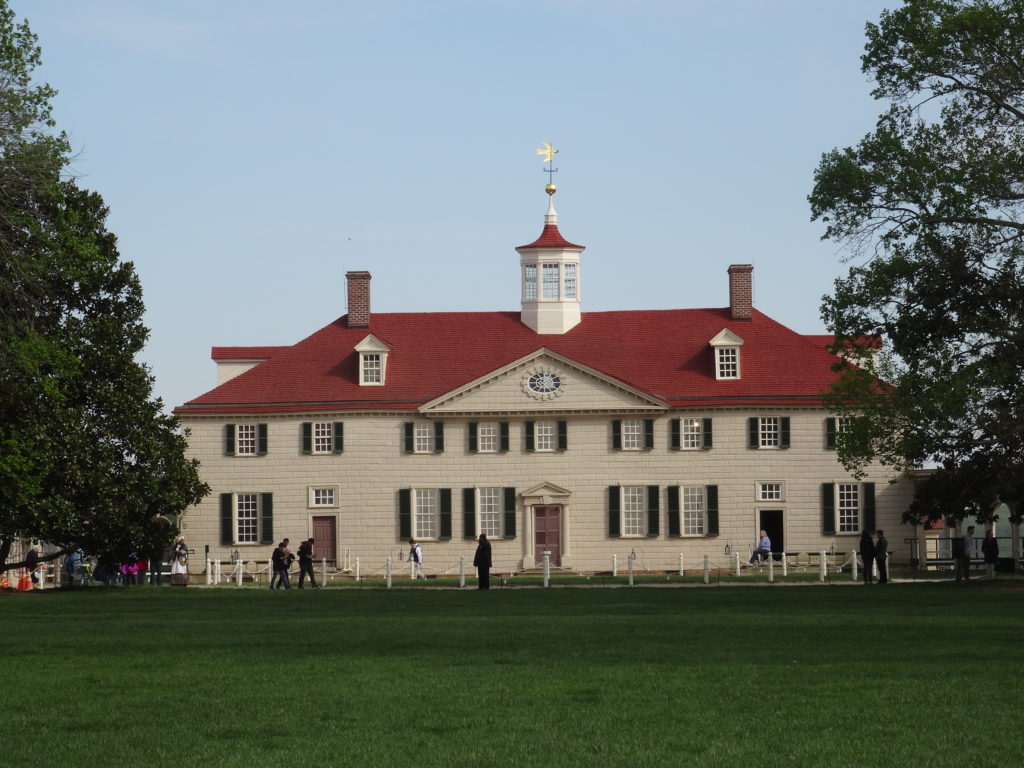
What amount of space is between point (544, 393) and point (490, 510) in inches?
169

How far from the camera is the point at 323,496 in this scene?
58000mm

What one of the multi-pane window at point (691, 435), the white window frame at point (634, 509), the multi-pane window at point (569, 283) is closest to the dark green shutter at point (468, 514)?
the white window frame at point (634, 509)

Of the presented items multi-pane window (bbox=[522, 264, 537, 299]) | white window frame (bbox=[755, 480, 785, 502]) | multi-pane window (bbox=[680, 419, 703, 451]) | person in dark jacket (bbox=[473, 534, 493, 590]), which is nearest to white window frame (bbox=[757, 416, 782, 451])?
white window frame (bbox=[755, 480, 785, 502])

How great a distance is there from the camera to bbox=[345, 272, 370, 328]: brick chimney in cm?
6153

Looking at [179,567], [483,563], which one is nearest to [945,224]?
[483,563]

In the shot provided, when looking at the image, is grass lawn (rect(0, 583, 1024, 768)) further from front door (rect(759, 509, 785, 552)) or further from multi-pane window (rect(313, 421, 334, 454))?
multi-pane window (rect(313, 421, 334, 454))

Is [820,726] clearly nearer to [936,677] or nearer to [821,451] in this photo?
[936,677]

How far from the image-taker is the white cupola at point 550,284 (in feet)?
202

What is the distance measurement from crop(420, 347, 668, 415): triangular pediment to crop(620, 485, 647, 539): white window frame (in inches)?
104

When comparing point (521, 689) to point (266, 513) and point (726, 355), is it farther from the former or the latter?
point (726, 355)

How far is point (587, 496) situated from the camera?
57781 mm

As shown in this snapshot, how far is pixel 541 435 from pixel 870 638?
3873cm

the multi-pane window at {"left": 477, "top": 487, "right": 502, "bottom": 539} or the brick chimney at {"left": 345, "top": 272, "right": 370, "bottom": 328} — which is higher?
the brick chimney at {"left": 345, "top": 272, "right": 370, "bottom": 328}

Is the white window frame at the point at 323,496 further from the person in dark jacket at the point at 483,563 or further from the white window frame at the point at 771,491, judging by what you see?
the person in dark jacket at the point at 483,563
